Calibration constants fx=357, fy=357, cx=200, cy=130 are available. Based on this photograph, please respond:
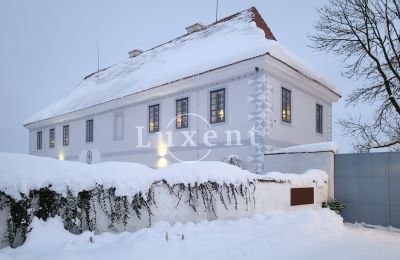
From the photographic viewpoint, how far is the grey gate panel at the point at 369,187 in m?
10.4

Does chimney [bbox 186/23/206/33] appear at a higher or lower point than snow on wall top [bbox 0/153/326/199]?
higher

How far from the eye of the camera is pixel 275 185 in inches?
375

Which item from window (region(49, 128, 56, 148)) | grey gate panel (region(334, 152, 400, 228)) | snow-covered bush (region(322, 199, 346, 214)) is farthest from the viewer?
window (region(49, 128, 56, 148))

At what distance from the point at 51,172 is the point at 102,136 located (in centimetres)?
1611

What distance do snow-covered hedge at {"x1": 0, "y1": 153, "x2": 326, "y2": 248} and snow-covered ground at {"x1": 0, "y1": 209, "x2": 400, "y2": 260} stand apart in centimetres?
24

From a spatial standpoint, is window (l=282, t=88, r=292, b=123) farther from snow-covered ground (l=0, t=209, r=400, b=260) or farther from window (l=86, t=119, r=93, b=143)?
window (l=86, t=119, r=93, b=143)

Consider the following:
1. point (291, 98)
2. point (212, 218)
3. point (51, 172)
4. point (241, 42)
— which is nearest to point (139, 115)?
point (241, 42)

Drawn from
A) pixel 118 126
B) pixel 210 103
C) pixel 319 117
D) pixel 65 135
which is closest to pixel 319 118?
pixel 319 117

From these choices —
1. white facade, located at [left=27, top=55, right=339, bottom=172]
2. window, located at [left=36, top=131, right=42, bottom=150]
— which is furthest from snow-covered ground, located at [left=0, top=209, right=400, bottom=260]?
window, located at [left=36, top=131, right=42, bottom=150]

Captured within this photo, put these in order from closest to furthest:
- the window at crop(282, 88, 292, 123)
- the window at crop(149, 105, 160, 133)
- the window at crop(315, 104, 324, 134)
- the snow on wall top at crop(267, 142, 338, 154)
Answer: the snow on wall top at crop(267, 142, 338, 154) → the window at crop(282, 88, 292, 123) → the window at crop(149, 105, 160, 133) → the window at crop(315, 104, 324, 134)

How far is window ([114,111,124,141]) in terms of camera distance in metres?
19.8

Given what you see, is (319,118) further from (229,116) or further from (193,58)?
(193,58)

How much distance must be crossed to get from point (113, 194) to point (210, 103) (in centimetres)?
960

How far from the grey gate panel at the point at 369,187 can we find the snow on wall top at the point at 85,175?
5325mm
